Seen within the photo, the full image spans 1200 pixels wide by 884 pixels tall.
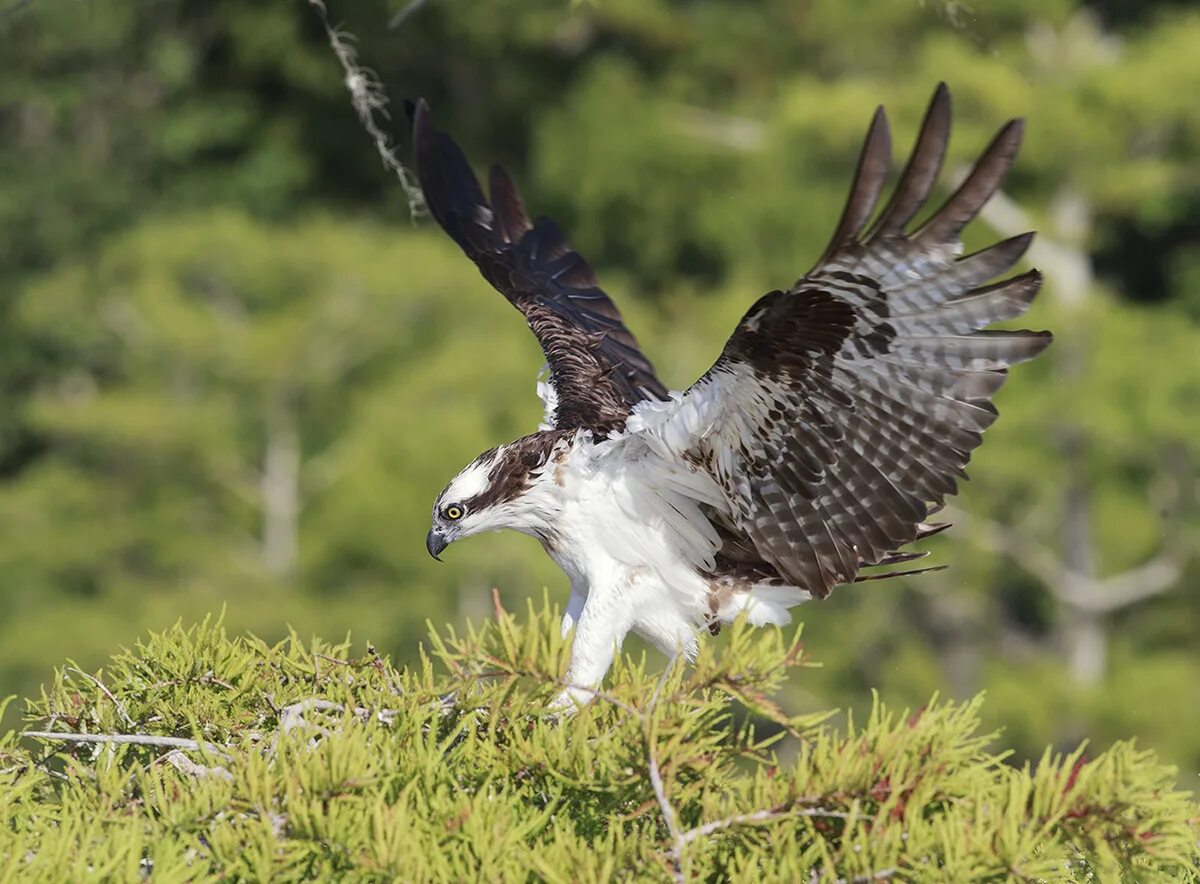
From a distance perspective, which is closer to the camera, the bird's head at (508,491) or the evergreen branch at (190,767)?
the evergreen branch at (190,767)

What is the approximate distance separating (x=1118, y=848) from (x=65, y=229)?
784 inches

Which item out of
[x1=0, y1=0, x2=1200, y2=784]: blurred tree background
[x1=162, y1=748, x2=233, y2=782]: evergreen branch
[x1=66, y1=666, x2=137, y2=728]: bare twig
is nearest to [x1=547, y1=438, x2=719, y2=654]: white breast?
[x1=66, y1=666, x2=137, y2=728]: bare twig

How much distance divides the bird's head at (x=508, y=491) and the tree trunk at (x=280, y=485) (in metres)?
14.5

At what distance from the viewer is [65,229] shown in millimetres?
20797

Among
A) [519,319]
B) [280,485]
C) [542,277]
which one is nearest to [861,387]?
[542,277]

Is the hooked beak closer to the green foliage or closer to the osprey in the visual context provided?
the osprey

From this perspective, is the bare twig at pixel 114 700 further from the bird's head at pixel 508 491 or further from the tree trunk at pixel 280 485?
the tree trunk at pixel 280 485

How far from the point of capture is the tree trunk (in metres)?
18.4

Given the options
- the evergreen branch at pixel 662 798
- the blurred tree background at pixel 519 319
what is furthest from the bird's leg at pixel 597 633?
the blurred tree background at pixel 519 319

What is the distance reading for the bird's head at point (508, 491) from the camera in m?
3.92

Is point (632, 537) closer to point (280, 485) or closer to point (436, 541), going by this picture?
point (436, 541)

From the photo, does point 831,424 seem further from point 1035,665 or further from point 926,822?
point 1035,665

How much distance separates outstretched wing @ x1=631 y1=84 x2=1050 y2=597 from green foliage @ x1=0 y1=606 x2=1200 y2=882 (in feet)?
2.89

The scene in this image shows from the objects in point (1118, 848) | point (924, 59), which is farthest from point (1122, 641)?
point (1118, 848)
